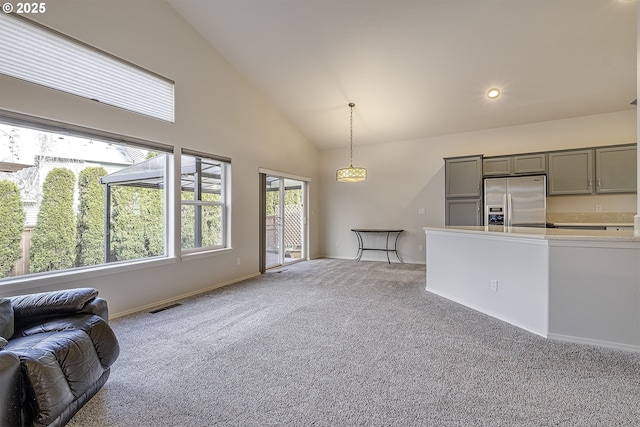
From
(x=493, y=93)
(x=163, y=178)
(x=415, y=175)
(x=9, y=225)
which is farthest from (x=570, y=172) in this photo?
(x=9, y=225)

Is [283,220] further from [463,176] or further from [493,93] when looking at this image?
[493,93]

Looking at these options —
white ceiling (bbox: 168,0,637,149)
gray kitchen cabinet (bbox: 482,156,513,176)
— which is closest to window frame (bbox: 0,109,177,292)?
white ceiling (bbox: 168,0,637,149)

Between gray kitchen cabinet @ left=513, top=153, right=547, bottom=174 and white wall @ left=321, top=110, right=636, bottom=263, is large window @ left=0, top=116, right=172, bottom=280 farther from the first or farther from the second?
gray kitchen cabinet @ left=513, top=153, right=547, bottom=174

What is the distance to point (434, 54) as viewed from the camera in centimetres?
412

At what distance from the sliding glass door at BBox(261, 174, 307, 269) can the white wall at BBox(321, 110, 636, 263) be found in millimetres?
847

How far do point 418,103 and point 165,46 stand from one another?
4139 millimetres

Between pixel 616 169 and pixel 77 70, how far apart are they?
7636mm

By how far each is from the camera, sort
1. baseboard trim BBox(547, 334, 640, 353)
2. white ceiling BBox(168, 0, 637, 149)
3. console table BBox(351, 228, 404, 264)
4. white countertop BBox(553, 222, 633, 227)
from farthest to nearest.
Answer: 1. console table BBox(351, 228, 404, 264)
2. white countertop BBox(553, 222, 633, 227)
3. white ceiling BBox(168, 0, 637, 149)
4. baseboard trim BBox(547, 334, 640, 353)

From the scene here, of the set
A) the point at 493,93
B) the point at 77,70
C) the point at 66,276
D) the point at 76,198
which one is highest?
the point at 493,93

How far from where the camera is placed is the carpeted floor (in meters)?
1.63

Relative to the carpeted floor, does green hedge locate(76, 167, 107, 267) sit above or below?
above

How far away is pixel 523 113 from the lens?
17.2 ft

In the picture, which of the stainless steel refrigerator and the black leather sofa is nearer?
the black leather sofa

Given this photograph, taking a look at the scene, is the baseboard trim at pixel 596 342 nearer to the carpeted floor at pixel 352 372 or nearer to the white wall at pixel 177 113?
the carpeted floor at pixel 352 372
